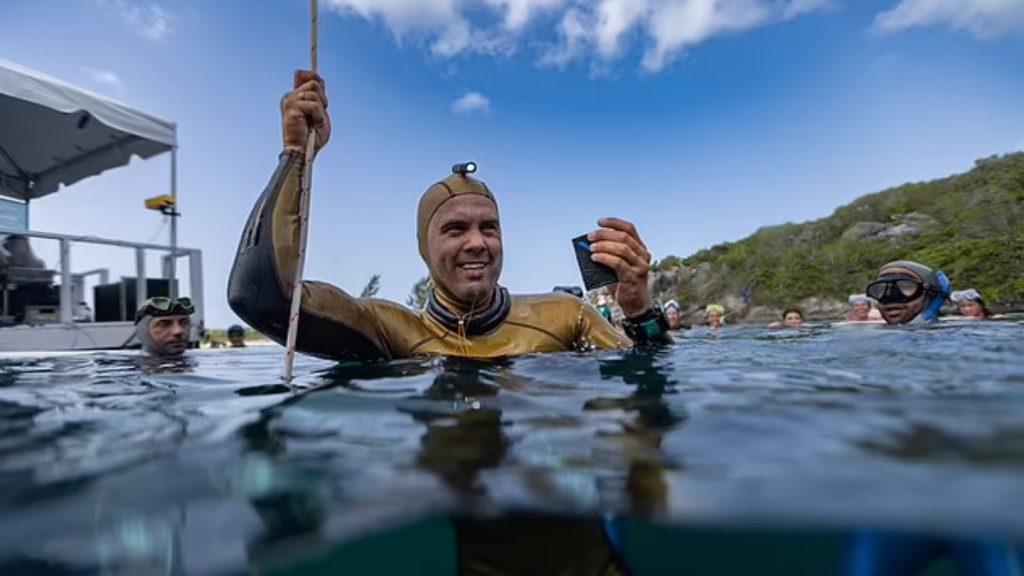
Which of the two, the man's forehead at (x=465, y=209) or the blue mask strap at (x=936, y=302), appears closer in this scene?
the man's forehead at (x=465, y=209)

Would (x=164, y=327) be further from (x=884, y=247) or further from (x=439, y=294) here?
(x=884, y=247)

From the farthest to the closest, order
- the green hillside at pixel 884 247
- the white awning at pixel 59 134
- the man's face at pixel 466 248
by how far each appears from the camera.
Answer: the green hillside at pixel 884 247
the white awning at pixel 59 134
the man's face at pixel 466 248

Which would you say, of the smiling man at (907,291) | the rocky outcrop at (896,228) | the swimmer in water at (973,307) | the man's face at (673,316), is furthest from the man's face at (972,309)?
the rocky outcrop at (896,228)

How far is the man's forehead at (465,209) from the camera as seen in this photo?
4051mm

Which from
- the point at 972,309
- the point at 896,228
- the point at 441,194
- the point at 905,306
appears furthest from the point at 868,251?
the point at 441,194

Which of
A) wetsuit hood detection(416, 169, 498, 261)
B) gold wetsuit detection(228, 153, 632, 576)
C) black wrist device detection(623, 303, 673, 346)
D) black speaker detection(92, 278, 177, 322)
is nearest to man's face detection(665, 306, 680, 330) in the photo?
gold wetsuit detection(228, 153, 632, 576)

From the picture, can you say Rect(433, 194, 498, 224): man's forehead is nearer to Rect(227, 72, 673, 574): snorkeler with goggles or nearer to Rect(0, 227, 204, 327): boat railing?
Rect(227, 72, 673, 574): snorkeler with goggles

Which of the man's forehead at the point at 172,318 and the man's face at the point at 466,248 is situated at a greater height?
the man's face at the point at 466,248

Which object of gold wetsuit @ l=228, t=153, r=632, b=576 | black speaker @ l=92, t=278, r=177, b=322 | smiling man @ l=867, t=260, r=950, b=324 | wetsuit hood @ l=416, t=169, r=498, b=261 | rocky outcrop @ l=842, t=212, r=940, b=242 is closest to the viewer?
gold wetsuit @ l=228, t=153, r=632, b=576

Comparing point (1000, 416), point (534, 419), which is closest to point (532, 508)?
point (534, 419)

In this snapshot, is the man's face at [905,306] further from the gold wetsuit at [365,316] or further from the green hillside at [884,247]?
the green hillside at [884,247]

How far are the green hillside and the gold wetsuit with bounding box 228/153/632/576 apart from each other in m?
30.1

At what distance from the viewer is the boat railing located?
9.19 metres

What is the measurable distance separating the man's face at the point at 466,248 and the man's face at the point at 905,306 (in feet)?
23.2
